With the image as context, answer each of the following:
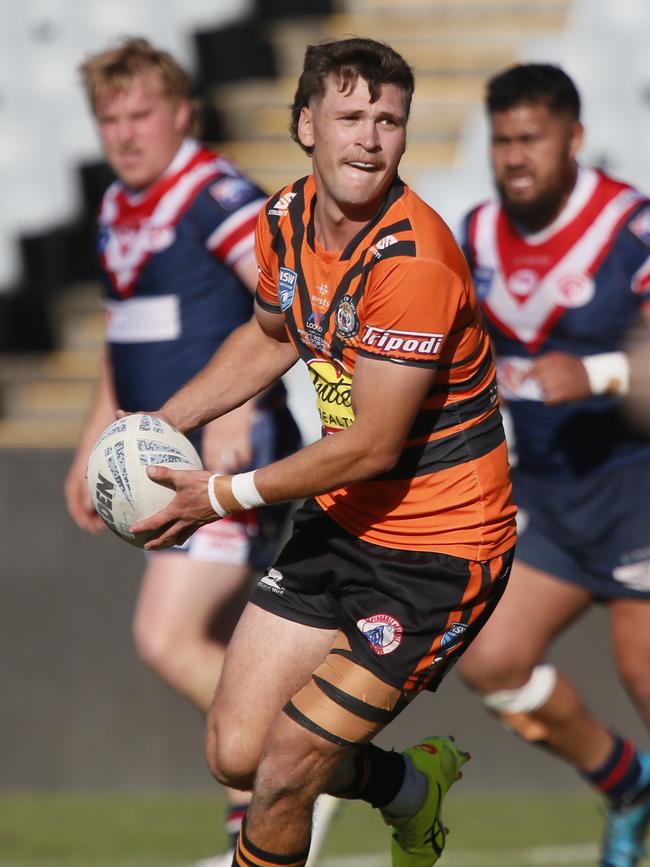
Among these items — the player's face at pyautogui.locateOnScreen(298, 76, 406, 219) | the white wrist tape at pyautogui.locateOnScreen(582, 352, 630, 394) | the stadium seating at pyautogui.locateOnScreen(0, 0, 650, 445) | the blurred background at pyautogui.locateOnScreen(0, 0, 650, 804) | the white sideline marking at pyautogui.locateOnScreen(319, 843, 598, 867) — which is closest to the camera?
the player's face at pyautogui.locateOnScreen(298, 76, 406, 219)

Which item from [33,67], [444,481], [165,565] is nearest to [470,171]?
[33,67]

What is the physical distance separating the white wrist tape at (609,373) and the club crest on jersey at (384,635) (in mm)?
1284

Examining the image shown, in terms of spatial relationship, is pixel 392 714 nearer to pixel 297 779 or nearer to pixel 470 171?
pixel 297 779

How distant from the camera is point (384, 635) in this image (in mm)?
3572

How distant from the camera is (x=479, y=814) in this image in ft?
20.7

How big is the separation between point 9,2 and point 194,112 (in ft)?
14.0

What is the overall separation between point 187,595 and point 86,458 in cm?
65

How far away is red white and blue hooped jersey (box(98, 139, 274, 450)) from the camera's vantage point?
16.0 feet

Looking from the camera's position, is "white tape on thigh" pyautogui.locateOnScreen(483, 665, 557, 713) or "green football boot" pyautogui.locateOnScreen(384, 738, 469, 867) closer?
"green football boot" pyautogui.locateOnScreen(384, 738, 469, 867)

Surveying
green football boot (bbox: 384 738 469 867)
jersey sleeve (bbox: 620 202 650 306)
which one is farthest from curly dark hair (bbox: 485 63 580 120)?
green football boot (bbox: 384 738 469 867)

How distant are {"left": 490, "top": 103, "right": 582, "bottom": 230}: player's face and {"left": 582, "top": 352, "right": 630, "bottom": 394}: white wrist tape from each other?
58 centimetres

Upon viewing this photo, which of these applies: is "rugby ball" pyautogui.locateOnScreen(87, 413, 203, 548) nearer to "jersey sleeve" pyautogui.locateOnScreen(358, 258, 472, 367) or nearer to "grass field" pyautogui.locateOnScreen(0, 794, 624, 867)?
"jersey sleeve" pyautogui.locateOnScreen(358, 258, 472, 367)

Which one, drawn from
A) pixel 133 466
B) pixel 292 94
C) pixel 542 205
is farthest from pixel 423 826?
pixel 292 94

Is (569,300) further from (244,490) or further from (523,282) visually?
(244,490)
